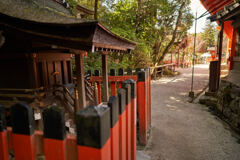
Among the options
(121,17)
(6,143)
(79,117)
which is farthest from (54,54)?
(121,17)

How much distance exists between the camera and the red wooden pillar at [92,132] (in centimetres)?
82

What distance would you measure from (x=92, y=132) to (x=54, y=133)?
0.30m

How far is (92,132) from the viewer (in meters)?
0.83

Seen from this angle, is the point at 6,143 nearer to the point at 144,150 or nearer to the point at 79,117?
the point at 79,117

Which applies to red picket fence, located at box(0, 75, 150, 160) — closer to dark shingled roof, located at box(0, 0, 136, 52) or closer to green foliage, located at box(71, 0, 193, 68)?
dark shingled roof, located at box(0, 0, 136, 52)

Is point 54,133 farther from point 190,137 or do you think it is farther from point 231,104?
point 231,104

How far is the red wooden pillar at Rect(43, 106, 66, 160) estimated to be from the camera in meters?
0.93

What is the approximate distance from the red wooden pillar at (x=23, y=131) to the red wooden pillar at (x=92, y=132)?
0.39m

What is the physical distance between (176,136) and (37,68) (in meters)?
3.56

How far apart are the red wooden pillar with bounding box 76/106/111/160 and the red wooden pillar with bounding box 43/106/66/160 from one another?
0.45ft

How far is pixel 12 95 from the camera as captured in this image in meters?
3.28

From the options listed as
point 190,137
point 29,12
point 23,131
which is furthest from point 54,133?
point 190,137

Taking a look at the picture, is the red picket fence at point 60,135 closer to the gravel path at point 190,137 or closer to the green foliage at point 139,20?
the gravel path at point 190,137

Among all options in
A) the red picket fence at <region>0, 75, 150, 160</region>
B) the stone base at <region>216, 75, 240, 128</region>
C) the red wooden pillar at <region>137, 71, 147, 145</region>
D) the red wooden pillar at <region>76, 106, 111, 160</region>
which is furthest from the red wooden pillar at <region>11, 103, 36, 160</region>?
the stone base at <region>216, 75, 240, 128</region>
